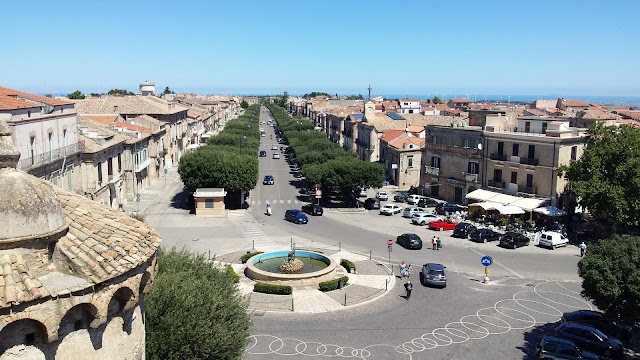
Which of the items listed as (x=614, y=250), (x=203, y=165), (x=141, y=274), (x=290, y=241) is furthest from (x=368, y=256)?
(x=141, y=274)

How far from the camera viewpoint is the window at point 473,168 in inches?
2089

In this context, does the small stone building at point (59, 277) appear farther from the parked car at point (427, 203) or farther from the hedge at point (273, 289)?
the parked car at point (427, 203)

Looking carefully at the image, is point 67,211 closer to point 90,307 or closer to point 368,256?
point 90,307

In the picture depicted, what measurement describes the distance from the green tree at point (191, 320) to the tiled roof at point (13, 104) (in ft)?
69.5

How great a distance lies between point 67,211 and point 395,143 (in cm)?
5940

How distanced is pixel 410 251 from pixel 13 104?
89.5 feet

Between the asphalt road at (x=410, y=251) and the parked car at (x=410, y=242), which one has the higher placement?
the parked car at (x=410, y=242)

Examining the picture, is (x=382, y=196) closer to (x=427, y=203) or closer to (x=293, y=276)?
(x=427, y=203)

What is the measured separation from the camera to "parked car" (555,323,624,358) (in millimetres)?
20594

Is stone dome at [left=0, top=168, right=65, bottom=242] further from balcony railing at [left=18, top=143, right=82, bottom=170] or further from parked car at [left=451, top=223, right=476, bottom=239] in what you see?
parked car at [left=451, top=223, right=476, bottom=239]

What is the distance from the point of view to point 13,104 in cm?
3284

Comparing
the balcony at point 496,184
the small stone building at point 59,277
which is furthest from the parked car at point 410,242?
the small stone building at point 59,277

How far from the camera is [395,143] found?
65.9 metres

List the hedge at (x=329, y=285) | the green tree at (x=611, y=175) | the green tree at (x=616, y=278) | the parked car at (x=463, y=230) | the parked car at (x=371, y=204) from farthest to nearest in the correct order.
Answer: the parked car at (x=371, y=204) → the parked car at (x=463, y=230) → the green tree at (x=611, y=175) → the hedge at (x=329, y=285) → the green tree at (x=616, y=278)
